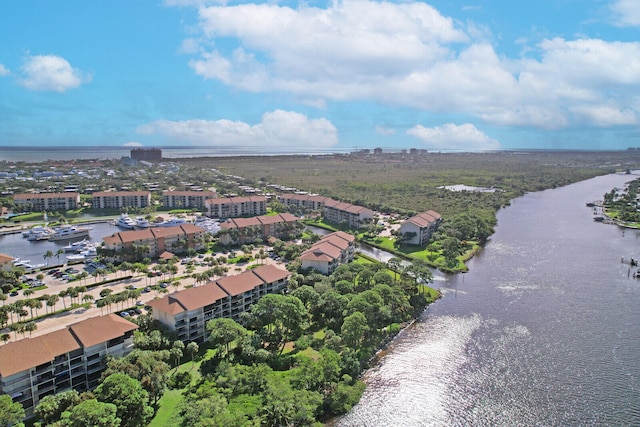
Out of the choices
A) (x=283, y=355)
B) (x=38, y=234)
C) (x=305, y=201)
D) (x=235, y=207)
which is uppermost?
(x=305, y=201)

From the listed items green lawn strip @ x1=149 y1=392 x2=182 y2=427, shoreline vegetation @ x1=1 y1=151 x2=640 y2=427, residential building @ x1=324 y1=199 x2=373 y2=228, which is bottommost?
green lawn strip @ x1=149 y1=392 x2=182 y2=427

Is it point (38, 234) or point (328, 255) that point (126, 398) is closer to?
point (328, 255)

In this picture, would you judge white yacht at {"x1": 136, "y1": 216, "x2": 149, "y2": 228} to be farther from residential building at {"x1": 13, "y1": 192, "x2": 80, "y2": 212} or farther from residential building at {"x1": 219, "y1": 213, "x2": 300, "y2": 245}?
residential building at {"x1": 13, "y1": 192, "x2": 80, "y2": 212}

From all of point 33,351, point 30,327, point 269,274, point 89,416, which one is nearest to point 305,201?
point 269,274

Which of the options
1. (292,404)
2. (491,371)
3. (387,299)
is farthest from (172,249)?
(491,371)

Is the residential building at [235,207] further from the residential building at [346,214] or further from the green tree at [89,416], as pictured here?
the green tree at [89,416]

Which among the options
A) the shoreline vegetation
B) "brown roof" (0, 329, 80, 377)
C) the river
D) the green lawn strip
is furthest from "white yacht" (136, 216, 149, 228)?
the green lawn strip
